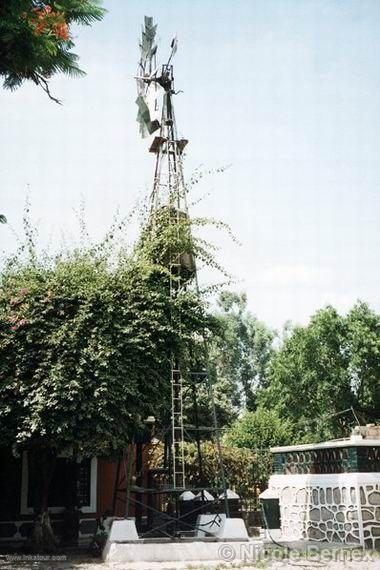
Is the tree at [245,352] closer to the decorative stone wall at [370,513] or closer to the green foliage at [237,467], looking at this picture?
the green foliage at [237,467]

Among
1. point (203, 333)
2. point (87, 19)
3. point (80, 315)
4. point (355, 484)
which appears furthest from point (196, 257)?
point (87, 19)

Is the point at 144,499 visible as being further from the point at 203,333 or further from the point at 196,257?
the point at 196,257

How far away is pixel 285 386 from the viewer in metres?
35.3

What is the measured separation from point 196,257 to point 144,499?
27.6ft

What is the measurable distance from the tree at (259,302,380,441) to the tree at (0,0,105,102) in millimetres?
28436

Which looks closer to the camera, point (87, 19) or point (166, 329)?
point (87, 19)

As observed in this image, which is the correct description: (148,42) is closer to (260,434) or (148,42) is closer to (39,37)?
(39,37)

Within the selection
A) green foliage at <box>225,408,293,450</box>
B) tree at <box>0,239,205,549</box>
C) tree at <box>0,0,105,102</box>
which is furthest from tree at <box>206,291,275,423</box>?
tree at <box>0,0,105,102</box>

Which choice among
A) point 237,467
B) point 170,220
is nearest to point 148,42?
point 170,220

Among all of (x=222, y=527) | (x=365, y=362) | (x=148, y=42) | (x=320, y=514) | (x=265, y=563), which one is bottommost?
(x=265, y=563)

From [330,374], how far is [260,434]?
1002 centimetres

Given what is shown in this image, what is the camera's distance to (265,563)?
10695 mm

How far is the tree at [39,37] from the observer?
7.30 meters

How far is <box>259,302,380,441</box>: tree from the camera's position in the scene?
33.6m
